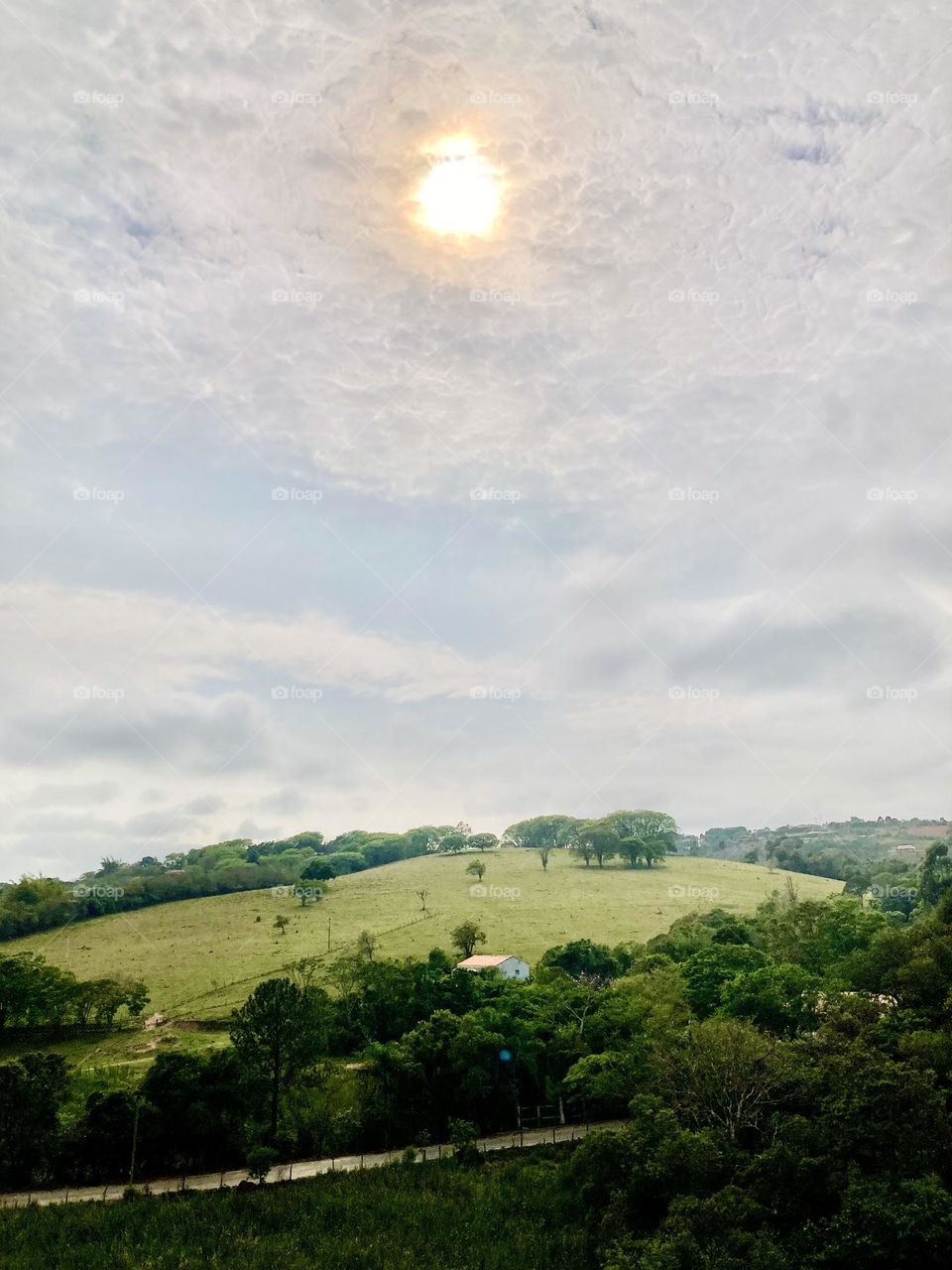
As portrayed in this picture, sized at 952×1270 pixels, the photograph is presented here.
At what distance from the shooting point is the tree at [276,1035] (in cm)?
4106

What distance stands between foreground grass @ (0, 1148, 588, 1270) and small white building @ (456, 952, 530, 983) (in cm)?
2884

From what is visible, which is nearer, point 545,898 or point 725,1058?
point 725,1058

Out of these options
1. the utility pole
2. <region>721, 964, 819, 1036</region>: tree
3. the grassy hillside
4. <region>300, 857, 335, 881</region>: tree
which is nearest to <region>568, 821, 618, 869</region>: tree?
the grassy hillside

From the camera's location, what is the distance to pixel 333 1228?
104 ft

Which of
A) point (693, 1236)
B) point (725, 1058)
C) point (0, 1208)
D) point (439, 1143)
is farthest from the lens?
point (439, 1143)

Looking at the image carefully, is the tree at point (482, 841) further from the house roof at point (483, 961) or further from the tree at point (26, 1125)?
the tree at point (26, 1125)

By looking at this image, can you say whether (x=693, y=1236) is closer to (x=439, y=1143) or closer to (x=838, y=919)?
(x=439, y=1143)

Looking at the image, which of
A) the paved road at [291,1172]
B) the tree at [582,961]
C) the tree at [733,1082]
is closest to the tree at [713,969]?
the paved road at [291,1172]

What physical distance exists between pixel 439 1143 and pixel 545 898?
203 feet

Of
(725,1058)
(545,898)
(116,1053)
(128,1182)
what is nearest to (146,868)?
(545,898)

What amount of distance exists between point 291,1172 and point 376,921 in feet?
179

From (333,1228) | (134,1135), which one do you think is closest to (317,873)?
(134,1135)

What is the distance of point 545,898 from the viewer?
10438cm

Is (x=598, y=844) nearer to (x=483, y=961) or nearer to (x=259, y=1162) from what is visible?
(x=483, y=961)
